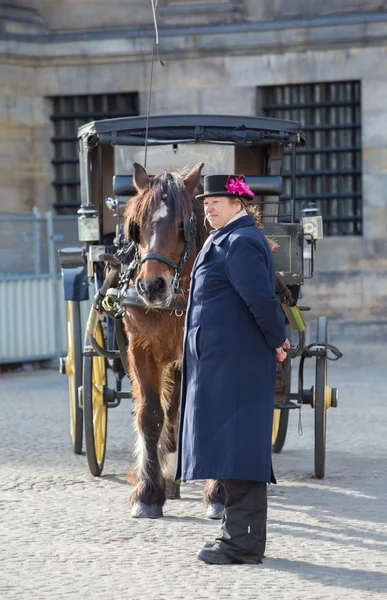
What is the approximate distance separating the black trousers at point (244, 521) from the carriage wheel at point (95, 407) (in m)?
2.32

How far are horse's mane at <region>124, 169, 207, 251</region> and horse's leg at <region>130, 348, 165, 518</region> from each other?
2.46 feet

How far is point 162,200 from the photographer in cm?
691

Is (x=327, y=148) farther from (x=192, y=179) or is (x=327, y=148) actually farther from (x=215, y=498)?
(x=215, y=498)

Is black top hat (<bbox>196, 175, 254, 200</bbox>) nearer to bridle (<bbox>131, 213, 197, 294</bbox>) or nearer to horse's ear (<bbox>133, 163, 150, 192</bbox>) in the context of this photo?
bridle (<bbox>131, 213, 197, 294</bbox>)

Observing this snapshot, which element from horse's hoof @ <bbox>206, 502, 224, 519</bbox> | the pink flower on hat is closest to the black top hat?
the pink flower on hat

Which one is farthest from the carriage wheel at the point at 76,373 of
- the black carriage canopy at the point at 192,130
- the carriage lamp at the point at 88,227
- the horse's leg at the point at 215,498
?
the horse's leg at the point at 215,498

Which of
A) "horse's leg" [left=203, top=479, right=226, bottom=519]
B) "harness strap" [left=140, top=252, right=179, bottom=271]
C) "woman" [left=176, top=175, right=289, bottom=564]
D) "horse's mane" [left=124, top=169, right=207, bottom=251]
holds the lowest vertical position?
"horse's leg" [left=203, top=479, right=226, bottom=519]

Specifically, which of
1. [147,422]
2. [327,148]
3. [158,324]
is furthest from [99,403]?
[327,148]

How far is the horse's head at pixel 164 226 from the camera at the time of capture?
21.9 feet

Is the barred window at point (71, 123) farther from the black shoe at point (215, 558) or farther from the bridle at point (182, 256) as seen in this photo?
the black shoe at point (215, 558)

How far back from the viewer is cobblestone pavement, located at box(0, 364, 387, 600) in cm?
544

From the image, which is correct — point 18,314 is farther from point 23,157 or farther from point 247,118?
point 247,118

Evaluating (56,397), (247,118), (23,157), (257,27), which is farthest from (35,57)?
(247,118)

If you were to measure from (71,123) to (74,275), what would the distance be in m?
8.73
